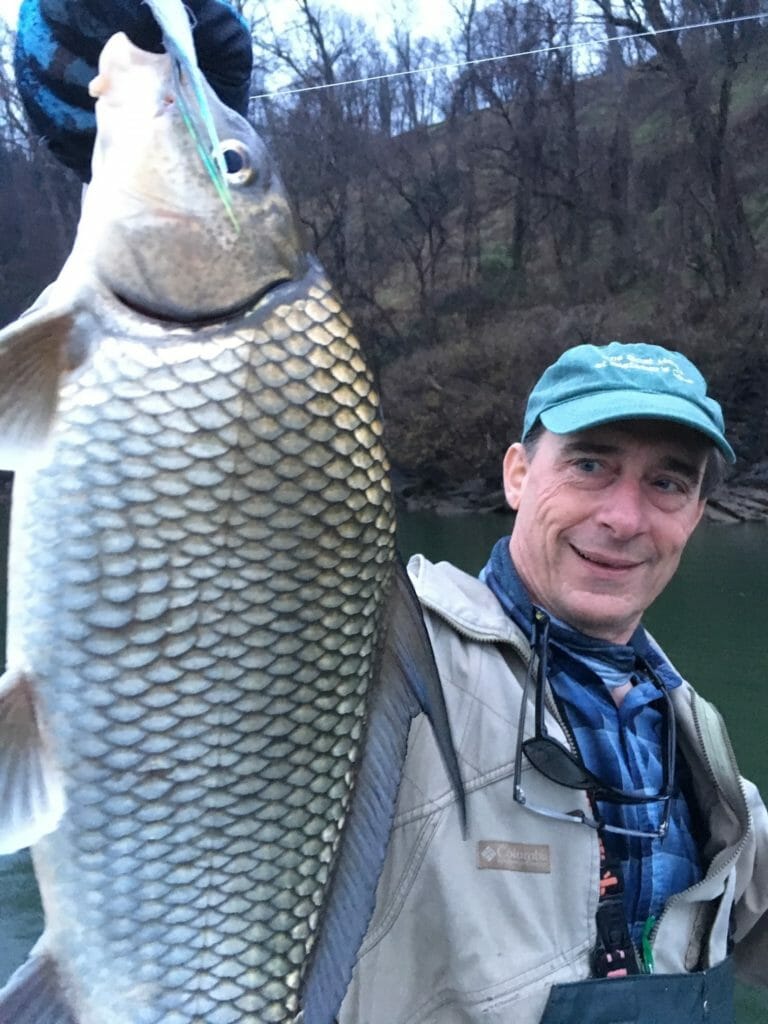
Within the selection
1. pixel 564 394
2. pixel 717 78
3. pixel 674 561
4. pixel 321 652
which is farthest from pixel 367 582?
pixel 717 78

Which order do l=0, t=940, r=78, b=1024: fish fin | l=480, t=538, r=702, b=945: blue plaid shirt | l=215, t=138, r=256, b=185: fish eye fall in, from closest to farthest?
l=0, t=940, r=78, b=1024: fish fin → l=215, t=138, r=256, b=185: fish eye → l=480, t=538, r=702, b=945: blue plaid shirt

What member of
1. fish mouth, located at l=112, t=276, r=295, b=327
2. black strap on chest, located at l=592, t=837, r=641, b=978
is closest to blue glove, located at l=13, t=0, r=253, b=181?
fish mouth, located at l=112, t=276, r=295, b=327

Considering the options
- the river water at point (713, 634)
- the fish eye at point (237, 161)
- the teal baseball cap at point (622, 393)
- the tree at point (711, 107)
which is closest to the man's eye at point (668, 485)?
the teal baseball cap at point (622, 393)

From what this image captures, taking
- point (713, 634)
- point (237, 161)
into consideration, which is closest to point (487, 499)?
point (713, 634)

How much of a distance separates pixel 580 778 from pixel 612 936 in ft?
0.94

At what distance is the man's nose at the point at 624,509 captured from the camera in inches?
77.8

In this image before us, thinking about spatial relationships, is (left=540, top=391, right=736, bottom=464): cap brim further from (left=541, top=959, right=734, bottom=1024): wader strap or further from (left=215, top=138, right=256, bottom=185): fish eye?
(left=541, top=959, right=734, bottom=1024): wader strap

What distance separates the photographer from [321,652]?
4.13 feet

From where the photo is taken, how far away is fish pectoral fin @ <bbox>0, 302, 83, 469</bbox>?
1.18 metres

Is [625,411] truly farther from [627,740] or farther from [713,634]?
[713,634]

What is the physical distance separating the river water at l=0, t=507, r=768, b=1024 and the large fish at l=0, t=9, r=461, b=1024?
3641 mm

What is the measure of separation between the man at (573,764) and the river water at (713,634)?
269 centimetres

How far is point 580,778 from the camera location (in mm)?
1725

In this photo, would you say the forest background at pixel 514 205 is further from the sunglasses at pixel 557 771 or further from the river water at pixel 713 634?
the sunglasses at pixel 557 771
